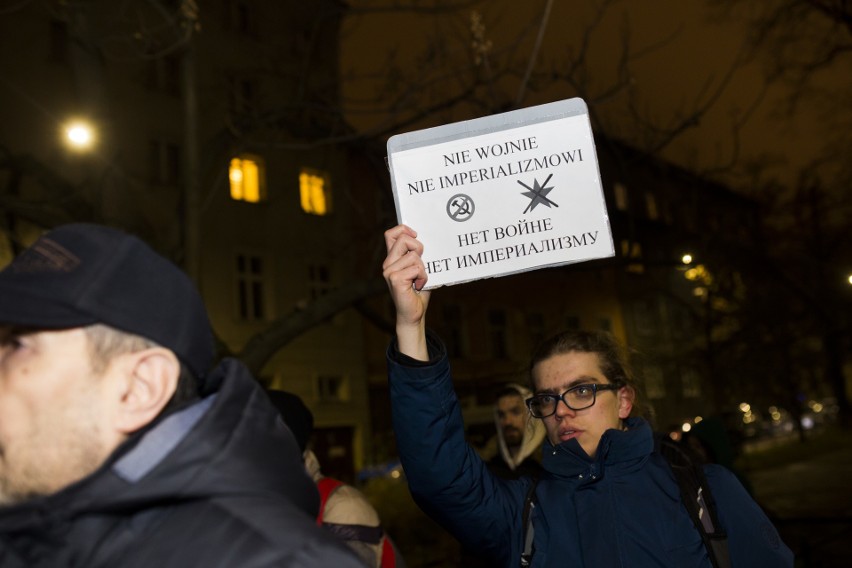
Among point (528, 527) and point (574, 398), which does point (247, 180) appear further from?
point (528, 527)

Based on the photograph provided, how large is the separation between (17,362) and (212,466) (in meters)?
0.41

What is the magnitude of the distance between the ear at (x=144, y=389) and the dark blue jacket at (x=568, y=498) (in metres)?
0.94

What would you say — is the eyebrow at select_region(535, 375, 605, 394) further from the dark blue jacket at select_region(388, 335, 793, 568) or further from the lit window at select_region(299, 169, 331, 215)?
the lit window at select_region(299, 169, 331, 215)

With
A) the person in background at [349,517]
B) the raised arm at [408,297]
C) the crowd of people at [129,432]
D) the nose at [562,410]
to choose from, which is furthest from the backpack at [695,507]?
the crowd of people at [129,432]

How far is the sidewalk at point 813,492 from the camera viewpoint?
8.67m

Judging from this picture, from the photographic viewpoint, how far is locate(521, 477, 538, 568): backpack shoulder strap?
8.00ft

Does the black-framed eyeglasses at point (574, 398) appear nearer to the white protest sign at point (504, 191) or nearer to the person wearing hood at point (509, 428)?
the white protest sign at point (504, 191)

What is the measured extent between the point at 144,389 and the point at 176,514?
0.25 meters

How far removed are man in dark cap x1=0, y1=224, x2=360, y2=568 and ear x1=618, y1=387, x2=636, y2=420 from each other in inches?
66.3

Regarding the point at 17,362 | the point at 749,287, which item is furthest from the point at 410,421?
the point at 749,287

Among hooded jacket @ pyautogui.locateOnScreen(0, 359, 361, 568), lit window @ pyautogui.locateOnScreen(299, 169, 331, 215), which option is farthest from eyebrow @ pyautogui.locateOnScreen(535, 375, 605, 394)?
lit window @ pyautogui.locateOnScreen(299, 169, 331, 215)

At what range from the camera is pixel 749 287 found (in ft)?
74.4

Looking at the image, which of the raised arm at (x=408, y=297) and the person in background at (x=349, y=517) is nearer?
the raised arm at (x=408, y=297)

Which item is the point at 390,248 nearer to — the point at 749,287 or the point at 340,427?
the point at 340,427
